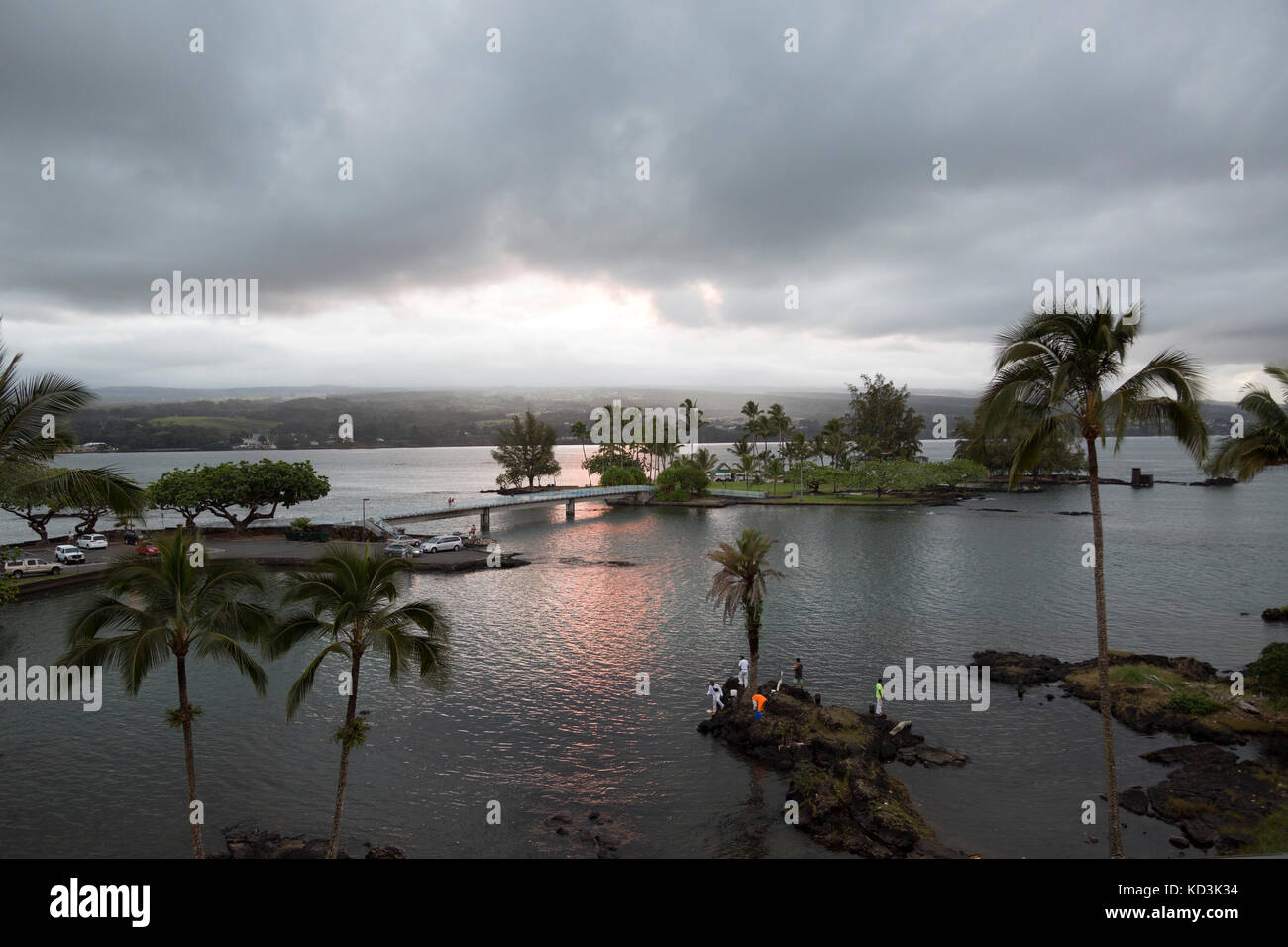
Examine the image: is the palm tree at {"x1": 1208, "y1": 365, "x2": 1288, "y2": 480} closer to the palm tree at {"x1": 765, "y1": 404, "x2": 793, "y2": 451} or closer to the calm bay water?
the calm bay water

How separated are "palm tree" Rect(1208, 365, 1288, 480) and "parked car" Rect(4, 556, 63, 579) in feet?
227

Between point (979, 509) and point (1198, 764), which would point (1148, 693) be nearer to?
point (1198, 764)

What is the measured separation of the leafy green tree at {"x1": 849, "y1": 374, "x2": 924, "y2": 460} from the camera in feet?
533

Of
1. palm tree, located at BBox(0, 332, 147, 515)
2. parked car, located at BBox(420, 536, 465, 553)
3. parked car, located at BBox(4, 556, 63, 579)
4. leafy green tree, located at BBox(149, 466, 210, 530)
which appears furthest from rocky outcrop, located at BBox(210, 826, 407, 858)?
leafy green tree, located at BBox(149, 466, 210, 530)

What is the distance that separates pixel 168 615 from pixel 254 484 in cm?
6224

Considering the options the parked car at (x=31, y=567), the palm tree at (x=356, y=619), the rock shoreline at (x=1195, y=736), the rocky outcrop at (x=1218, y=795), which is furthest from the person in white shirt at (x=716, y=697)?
the parked car at (x=31, y=567)

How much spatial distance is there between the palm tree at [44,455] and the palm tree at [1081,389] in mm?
16024

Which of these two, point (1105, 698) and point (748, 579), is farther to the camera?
point (748, 579)

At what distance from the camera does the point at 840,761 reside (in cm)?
2152

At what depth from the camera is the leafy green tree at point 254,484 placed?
6644 centimetres

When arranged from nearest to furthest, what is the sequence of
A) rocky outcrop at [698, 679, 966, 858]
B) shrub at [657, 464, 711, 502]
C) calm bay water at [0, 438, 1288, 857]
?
rocky outcrop at [698, 679, 966, 858], calm bay water at [0, 438, 1288, 857], shrub at [657, 464, 711, 502]

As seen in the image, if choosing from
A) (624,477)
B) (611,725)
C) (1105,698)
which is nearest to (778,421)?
(624,477)

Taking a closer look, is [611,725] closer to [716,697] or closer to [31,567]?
[716,697]
